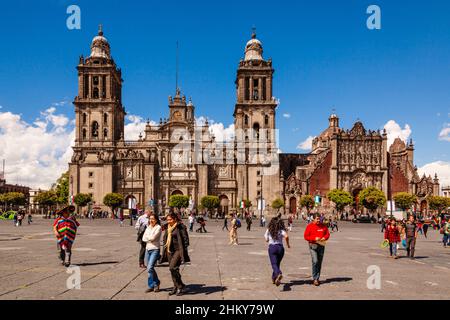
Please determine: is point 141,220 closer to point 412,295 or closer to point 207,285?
point 207,285

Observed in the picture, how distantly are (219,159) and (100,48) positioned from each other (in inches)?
1178

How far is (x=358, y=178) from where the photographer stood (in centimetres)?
8475

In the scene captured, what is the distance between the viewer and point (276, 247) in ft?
39.9

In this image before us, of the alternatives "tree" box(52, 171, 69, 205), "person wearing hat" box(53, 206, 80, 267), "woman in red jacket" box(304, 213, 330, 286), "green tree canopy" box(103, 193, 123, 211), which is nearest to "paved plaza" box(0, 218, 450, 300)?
"woman in red jacket" box(304, 213, 330, 286)

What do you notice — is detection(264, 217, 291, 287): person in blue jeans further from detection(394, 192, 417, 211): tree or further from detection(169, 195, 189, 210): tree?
detection(394, 192, 417, 211): tree

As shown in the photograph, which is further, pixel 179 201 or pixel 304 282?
pixel 179 201

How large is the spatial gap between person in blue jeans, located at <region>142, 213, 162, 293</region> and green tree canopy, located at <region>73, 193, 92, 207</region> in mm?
71298

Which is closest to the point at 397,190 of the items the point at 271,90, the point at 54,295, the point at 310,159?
the point at 310,159

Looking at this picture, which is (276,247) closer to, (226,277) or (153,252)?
(226,277)

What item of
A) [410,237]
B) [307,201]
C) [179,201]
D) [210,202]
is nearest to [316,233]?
[410,237]

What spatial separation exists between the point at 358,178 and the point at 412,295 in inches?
2992

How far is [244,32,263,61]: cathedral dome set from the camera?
289 ft

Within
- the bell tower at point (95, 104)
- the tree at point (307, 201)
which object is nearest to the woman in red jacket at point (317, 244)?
the tree at point (307, 201)

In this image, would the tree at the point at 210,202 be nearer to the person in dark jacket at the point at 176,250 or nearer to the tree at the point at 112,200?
the tree at the point at 112,200
